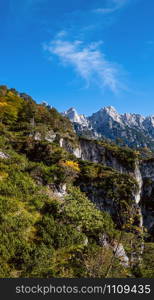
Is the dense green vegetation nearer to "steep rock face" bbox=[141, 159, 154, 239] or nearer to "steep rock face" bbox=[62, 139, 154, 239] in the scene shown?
"steep rock face" bbox=[141, 159, 154, 239]

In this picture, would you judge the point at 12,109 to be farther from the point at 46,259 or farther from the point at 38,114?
the point at 46,259

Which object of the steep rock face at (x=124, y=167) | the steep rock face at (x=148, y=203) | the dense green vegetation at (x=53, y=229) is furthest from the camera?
the steep rock face at (x=124, y=167)

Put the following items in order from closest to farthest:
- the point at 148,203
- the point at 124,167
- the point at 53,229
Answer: the point at 53,229, the point at 148,203, the point at 124,167

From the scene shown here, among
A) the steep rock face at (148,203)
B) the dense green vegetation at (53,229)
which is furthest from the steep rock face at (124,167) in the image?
the dense green vegetation at (53,229)

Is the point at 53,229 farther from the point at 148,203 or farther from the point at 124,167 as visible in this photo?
the point at 148,203

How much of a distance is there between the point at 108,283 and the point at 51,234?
9.64 meters

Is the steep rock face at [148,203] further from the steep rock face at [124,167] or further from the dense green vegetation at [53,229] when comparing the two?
the dense green vegetation at [53,229]

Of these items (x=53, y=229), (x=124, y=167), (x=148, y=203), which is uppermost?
(x=124, y=167)

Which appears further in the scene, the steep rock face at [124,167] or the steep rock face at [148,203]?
the steep rock face at [124,167]

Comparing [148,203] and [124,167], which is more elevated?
[124,167]

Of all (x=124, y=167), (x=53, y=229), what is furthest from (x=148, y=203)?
(x=53, y=229)

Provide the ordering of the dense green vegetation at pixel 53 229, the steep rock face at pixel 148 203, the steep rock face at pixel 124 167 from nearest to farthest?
the dense green vegetation at pixel 53 229 → the steep rock face at pixel 148 203 → the steep rock face at pixel 124 167

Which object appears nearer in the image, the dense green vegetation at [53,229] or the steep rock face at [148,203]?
the dense green vegetation at [53,229]

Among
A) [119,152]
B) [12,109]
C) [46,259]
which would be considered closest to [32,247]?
[46,259]
